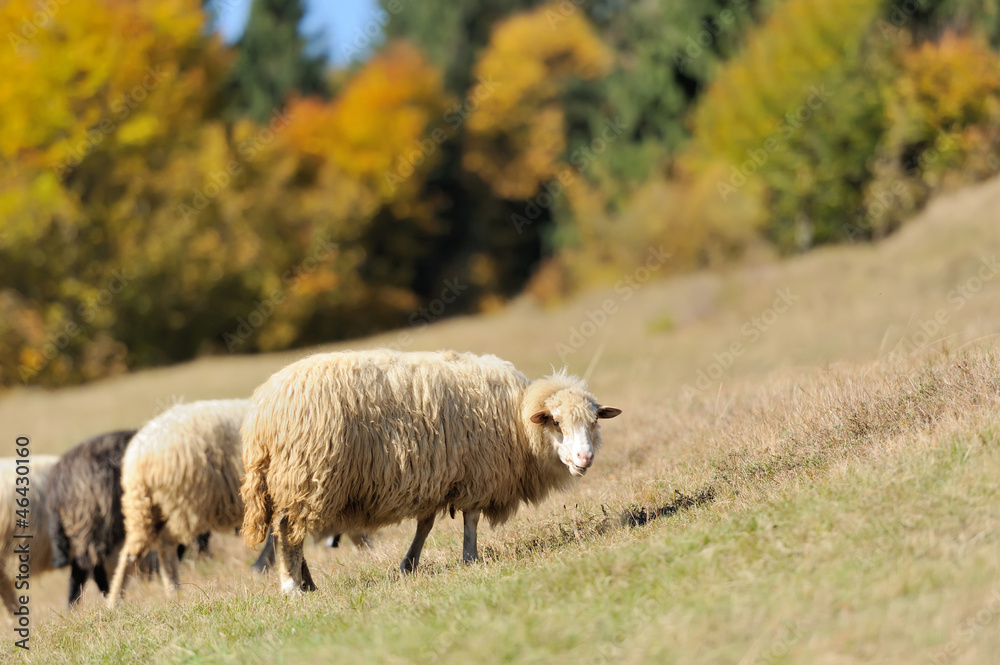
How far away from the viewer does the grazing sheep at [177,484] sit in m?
10.4

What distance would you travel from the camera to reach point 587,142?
50094 millimetres

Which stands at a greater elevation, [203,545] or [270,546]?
[270,546]

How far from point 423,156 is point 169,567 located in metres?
37.4
